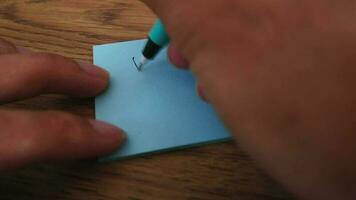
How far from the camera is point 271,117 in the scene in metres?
0.28

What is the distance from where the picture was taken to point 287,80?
0.28 m

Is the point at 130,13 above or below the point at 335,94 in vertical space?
below

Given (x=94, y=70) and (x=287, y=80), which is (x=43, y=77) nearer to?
(x=94, y=70)

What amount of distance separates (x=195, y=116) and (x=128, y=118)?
0.27ft

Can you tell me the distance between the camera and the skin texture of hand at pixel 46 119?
1.29 feet

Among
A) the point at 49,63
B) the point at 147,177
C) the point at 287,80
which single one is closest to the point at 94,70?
the point at 49,63

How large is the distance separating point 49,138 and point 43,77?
0.09 m

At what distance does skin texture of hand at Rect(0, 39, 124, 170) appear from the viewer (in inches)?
15.5

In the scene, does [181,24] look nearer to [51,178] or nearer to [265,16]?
[265,16]

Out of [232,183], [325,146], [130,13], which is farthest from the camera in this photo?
[130,13]

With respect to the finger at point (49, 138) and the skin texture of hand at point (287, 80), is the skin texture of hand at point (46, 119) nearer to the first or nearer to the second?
Answer: the finger at point (49, 138)

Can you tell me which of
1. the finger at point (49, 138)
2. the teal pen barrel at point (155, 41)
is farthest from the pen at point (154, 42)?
the finger at point (49, 138)

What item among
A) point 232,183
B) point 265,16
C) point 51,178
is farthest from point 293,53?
point 51,178

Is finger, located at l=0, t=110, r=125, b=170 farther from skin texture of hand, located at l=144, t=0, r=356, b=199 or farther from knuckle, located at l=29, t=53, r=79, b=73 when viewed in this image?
skin texture of hand, located at l=144, t=0, r=356, b=199
